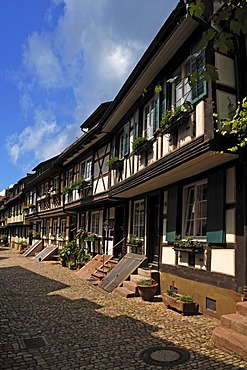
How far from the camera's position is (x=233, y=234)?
253 inches

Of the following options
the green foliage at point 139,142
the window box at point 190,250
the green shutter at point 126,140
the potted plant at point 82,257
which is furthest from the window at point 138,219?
the potted plant at point 82,257

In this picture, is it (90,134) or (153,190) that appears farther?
(90,134)

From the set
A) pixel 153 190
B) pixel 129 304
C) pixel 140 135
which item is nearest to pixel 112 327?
pixel 129 304

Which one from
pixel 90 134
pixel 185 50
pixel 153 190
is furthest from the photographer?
pixel 90 134

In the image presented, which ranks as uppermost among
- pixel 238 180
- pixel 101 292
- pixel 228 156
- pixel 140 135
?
pixel 140 135

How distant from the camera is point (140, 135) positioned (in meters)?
10.4

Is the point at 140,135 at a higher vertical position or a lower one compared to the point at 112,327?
higher

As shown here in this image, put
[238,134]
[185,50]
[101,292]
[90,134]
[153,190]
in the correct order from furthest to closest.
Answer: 1. [90,134]
2. [153,190]
3. [101,292]
4. [185,50]
5. [238,134]

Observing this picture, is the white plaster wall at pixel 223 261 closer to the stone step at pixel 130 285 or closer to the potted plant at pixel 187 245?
the potted plant at pixel 187 245

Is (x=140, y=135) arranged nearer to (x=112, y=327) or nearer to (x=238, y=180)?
(x=238, y=180)

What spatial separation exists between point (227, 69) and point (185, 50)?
60.9 inches

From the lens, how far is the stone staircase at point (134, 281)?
29.5 ft

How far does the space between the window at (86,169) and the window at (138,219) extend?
4320 mm

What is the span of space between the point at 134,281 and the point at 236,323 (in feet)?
16.3
